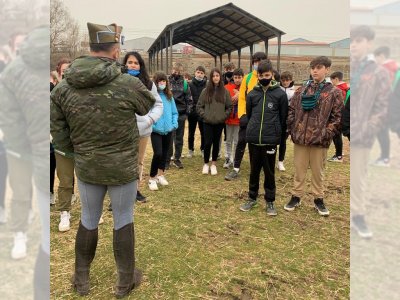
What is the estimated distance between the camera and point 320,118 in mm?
4004

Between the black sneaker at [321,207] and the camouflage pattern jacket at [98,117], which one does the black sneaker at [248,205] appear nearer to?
the black sneaker at [321,207]

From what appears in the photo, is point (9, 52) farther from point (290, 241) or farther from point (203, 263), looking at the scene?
point (290, 241)

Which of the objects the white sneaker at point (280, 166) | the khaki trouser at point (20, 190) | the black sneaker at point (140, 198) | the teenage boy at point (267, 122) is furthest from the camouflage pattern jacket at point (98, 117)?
the white sneaker at point (280, 166)

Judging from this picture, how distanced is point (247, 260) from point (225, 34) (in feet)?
52.9

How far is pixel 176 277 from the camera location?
2.95 metres

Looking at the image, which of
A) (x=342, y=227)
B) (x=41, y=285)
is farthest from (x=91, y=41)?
(x=342, y=227)

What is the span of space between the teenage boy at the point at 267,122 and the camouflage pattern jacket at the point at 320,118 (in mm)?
199

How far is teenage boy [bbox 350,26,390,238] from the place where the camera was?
69 centimetres

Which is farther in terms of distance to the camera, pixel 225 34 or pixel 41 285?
pixel 225 34

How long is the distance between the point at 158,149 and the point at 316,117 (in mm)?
2181

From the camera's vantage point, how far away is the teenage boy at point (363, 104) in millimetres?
693

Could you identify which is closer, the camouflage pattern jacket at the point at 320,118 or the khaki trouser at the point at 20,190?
the khaki trouser at the point at 20,190

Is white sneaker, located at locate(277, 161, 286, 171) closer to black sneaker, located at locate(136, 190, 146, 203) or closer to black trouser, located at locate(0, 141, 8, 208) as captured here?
black sneaker, located at locate(136, 190, 146, 203)

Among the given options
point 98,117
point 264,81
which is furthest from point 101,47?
point 264,81
